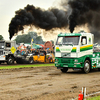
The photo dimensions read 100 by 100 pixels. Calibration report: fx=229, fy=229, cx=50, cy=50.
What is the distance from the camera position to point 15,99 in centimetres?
740

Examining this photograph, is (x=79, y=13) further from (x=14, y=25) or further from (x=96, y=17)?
(x=14, y=25)

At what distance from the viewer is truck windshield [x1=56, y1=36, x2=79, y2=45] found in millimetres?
14820

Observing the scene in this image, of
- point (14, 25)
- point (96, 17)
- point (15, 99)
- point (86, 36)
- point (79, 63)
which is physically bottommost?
point (15, 99)

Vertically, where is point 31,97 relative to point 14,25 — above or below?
below

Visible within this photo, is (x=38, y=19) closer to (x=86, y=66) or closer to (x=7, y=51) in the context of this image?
(x=7, y=51)

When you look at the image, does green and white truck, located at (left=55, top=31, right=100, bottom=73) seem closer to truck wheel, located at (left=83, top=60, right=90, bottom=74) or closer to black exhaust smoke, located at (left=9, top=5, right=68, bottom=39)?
truck wheel, located at (left=83, top=60, right=90, bottom=74)

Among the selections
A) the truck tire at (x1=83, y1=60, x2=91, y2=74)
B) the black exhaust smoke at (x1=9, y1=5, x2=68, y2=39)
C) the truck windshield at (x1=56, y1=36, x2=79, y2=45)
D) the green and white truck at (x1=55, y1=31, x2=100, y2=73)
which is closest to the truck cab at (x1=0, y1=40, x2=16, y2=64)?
the black exhaust smoke at (x1=9, y1=5, x2=68, y2=39)

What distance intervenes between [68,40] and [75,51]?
0.92 meters

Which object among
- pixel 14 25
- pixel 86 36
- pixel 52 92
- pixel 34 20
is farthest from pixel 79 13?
pixel 52 92

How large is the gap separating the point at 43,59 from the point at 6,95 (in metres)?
19.2

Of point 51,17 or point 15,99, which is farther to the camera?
point 51,17

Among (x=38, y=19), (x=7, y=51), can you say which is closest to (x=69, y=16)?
(x=38, y=19)

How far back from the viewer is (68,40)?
1503 centimetres

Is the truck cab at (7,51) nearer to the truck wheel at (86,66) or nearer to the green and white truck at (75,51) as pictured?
the green and white truck at (75,51)
